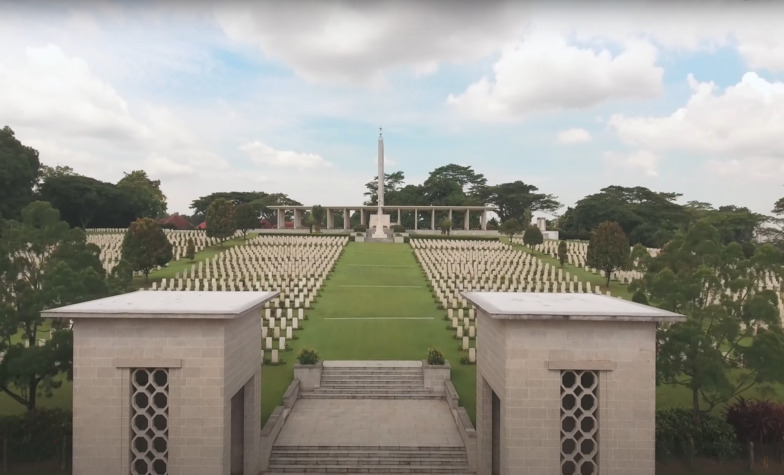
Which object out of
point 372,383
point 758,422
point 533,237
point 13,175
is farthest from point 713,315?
point 13,175

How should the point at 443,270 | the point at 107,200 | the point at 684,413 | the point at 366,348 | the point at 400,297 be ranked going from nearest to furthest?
the point at 684,413, the point at 366,348, the point at 400,297, the point at 443,270, the point at 107,200

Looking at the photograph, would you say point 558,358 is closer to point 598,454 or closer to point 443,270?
point 598,454

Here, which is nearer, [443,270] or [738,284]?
[738,284]

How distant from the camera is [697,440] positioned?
30.6 ft

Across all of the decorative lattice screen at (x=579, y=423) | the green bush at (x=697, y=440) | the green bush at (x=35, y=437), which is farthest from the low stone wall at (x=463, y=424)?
the green bush at (x=35, y=437)

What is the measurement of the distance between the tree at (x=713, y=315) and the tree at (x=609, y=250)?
1373 cm

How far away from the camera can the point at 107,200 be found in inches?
1917

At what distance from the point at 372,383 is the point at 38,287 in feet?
25.0

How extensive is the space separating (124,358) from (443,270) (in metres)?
21.9

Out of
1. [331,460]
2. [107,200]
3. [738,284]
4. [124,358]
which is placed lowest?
[331,460]

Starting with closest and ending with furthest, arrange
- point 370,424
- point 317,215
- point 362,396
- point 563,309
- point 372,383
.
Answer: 1. point 563,309
2. point 370,424
3. point 362,396
4. point 372,383
5. point 317,215

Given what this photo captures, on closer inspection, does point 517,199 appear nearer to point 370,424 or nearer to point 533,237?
point 533,237

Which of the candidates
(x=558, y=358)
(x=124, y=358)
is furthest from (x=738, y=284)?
(x=124, y=358)

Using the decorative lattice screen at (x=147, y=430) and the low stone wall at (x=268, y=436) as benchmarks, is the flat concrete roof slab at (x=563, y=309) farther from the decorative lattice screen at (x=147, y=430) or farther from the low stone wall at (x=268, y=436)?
the decorative lattice screen at (x=147, y=430)
